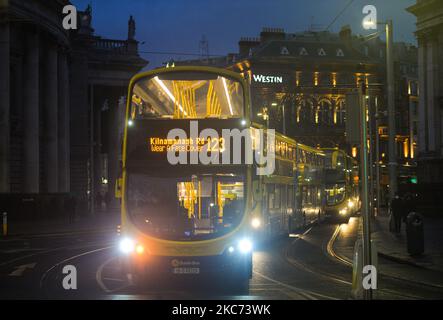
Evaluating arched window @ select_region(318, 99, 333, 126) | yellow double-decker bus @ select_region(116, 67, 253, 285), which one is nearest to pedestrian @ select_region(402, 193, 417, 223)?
yellow double-decker bus @ select_region(116, 67, 253, 285)

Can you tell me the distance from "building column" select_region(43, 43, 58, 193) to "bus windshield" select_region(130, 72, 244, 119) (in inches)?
1456

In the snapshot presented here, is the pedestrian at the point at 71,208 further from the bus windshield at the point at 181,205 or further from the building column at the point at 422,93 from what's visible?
the bus windshield at the point at 181,205

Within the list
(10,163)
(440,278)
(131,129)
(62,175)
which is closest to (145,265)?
(131,129)

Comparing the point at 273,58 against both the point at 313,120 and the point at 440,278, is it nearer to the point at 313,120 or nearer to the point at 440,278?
the point at 313,120

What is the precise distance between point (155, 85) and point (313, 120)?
8736cm

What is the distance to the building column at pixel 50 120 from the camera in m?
51.0

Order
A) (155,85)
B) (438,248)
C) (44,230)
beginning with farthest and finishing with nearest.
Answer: (44,230) < (438,248) < (155,85)

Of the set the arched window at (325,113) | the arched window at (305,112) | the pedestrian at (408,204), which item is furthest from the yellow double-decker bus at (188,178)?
the arched window at (325,113)

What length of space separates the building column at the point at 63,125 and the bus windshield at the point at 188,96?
39191 mm

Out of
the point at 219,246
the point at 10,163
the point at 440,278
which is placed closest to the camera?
the point at 219,246

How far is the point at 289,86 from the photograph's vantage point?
98125 mm

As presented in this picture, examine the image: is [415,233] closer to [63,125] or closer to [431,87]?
[63,125]

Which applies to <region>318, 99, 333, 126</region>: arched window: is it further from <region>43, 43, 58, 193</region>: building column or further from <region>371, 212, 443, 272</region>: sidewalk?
<region>371, 212, 443, 272</region>: sidewalk

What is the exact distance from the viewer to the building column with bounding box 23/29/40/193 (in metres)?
47.0
